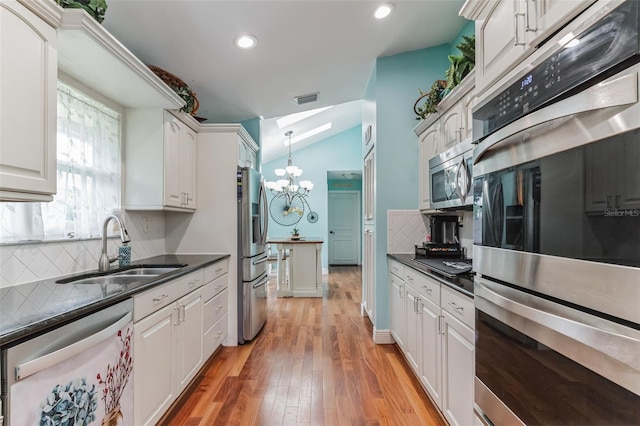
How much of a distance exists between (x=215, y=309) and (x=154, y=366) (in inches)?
41.3

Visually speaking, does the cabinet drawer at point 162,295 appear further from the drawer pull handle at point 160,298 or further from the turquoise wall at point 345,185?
the turquoise wall at point 345,185

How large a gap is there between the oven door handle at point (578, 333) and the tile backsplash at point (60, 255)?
7.23 ft

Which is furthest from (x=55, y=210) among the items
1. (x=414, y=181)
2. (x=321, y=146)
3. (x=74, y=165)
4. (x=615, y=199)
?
(x=321, y=146)

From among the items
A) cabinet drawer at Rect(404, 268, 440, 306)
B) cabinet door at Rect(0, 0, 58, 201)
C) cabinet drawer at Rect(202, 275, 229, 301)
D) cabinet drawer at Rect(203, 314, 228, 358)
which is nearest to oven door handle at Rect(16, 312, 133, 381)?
cabinet door at Rect(0, 0, 58, 201)

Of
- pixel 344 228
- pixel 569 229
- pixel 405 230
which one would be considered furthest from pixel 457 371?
pixel 344 228

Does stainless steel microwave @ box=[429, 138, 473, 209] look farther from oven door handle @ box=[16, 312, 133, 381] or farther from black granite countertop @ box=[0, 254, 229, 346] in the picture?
oven door handle @ box=[16, 312, 133, 381]

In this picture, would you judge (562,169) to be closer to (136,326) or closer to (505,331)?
(505,331)

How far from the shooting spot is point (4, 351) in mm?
915

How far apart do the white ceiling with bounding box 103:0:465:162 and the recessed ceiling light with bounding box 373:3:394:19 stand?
1.9 inches

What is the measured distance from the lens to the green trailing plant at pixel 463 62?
2.14 metres

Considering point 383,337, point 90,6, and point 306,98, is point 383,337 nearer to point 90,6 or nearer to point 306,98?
point 306,98

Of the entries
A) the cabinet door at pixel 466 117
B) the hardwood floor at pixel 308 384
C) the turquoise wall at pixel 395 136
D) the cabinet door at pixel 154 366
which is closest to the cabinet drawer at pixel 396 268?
the turquoise wall at pixel 395 136

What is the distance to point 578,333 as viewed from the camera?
30.6 inches

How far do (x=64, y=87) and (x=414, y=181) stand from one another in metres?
2.91
